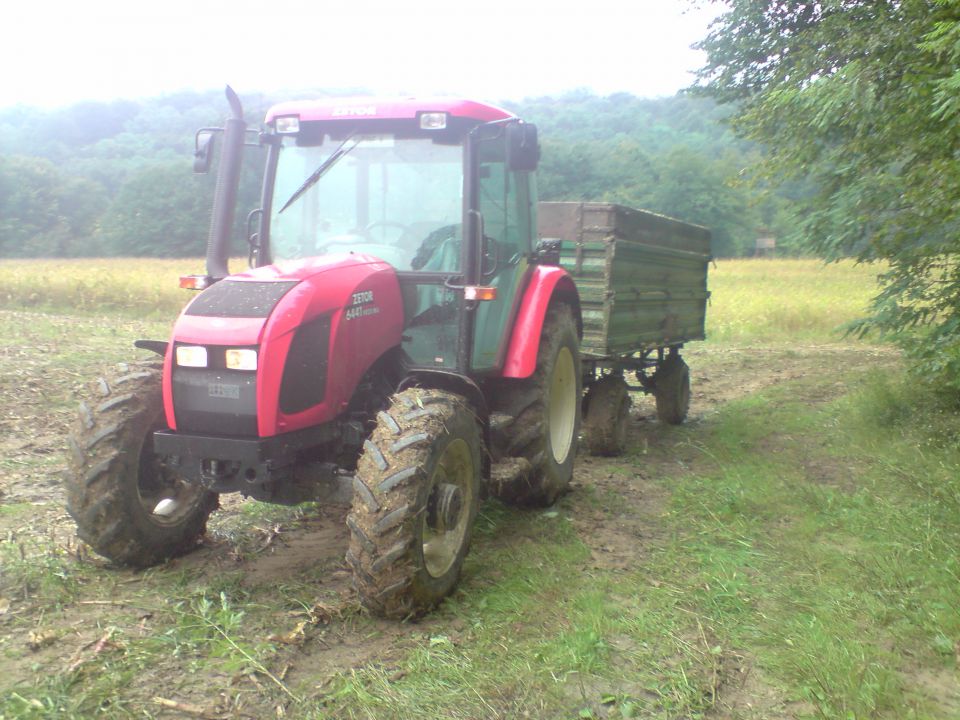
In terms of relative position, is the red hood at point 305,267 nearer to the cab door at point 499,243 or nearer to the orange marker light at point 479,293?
the orange marker light at point 479,293

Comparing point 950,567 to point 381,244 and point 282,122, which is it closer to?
point 381,244

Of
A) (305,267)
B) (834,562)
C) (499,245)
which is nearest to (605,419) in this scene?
(499,245)

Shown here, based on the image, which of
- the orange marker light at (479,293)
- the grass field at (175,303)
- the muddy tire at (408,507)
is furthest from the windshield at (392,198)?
the grass field at (175,303)

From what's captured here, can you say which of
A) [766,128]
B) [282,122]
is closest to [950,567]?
[282,122]

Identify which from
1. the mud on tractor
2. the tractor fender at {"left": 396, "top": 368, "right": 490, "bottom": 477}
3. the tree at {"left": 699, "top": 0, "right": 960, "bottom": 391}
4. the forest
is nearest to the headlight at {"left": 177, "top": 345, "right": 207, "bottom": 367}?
the mud on tractor

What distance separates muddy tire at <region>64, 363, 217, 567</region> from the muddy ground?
0.62 ft

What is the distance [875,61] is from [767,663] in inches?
212

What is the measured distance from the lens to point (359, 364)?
4.38m

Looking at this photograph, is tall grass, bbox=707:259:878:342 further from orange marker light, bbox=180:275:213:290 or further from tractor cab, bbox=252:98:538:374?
orange marker light, bbox=180:275:213:290

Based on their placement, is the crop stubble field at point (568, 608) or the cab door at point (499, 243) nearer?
the crop stubble field at point (568, 608)

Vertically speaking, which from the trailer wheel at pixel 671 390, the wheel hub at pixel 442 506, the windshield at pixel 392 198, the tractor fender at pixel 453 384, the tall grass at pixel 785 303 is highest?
the windshield at pixel 392 198

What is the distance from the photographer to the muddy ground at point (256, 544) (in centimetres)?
342

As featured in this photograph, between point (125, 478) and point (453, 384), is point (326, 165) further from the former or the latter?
point (125, 478)

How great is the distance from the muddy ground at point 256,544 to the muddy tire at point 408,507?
0.67 ft
